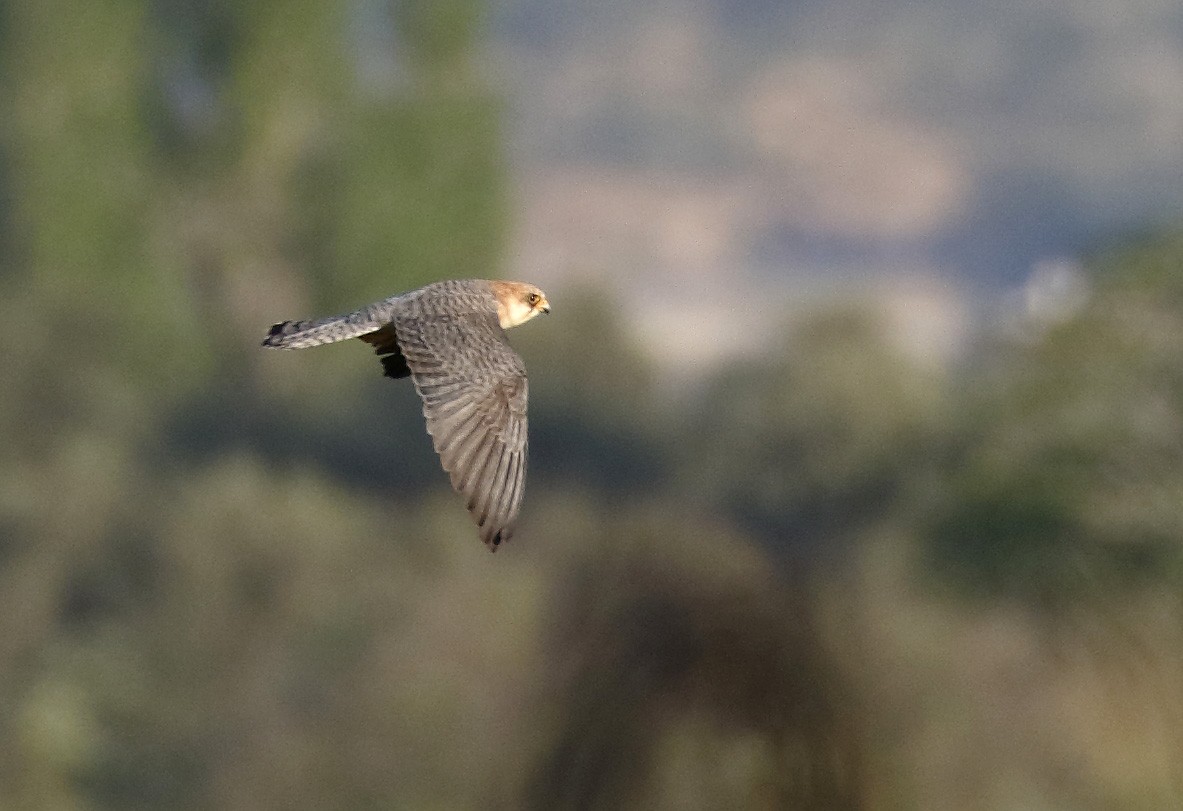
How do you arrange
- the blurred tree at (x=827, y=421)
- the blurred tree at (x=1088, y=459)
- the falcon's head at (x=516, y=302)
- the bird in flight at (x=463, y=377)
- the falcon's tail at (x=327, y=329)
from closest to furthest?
the bird in flight at (x=463, y=377)
the falcon's tail at (x=327, y=329)
the falcon's head at (x=516, y=302)
the blurred tree at (x=1088, y=459)
the blurred tree at (x=827, y=421)

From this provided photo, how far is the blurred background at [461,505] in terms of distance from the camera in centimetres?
969

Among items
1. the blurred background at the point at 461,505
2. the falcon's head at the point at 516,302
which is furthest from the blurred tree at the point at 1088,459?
the falcon's head at the point at 516,302

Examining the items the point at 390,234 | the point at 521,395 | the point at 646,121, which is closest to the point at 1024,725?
the point at 521,395

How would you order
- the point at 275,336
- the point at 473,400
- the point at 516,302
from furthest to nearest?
the point at 516,302 < the point at 275,336 < the point at 473,400

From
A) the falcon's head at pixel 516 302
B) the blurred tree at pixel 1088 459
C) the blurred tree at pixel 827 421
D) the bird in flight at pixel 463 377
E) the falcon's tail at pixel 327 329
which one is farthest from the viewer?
the blurred tree at pixel 827 421

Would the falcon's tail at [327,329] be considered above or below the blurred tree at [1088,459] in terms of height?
above

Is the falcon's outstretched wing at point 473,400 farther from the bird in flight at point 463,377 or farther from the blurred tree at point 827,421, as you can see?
the blurred tree at point 827,421

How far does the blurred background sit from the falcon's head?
1.63 m

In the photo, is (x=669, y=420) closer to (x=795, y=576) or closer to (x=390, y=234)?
(x=390, y=234)

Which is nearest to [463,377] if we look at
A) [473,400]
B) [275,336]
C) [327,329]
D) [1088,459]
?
[473,400]

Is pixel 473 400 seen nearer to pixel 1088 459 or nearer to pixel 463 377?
pixel 463 377

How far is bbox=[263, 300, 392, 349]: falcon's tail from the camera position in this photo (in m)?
6.04

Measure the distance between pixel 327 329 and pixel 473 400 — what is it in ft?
1.65

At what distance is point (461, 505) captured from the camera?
117 ft
